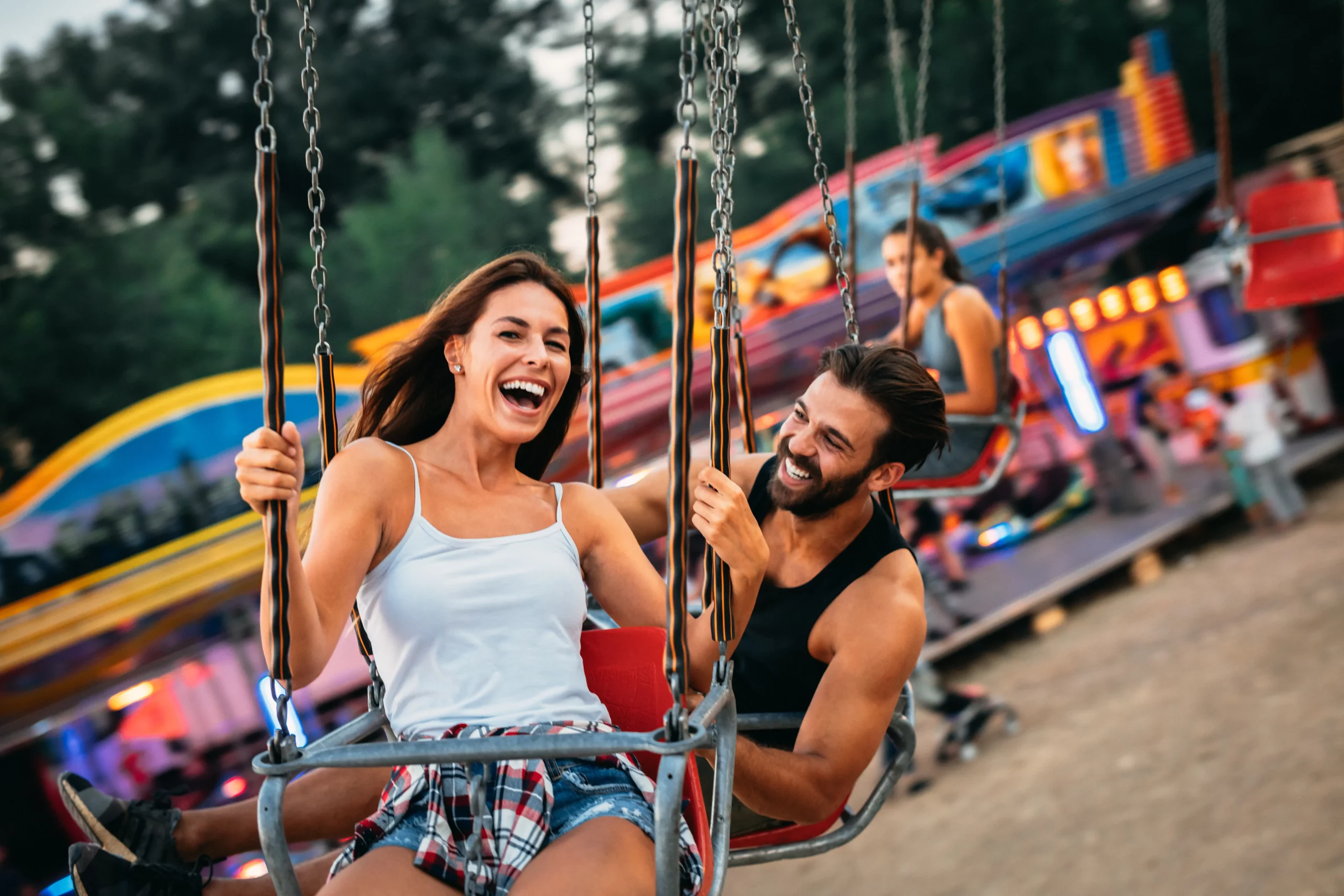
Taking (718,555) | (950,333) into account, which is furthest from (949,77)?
(718,555)

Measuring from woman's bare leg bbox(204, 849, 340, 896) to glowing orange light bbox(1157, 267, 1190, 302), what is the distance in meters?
7.61

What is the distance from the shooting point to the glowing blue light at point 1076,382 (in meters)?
7.59

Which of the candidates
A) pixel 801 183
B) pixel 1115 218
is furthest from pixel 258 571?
pixel 1115 218

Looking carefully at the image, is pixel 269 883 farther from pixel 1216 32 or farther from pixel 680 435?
pixel 1216 32

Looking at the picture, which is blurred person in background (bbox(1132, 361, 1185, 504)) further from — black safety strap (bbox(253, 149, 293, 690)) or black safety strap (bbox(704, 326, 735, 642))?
black safety strap (bbox(253, 149, 293, 690))

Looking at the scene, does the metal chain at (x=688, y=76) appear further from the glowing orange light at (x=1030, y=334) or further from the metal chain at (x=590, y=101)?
the glowing orange light at (x=1030, y=334)

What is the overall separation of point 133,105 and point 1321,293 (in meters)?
5.05

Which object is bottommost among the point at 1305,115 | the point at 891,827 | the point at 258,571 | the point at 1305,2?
the point at 891,827

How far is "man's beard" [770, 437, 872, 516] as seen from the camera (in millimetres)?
1717

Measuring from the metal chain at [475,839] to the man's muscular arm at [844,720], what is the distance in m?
0.49

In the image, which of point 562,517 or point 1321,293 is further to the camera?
point 1321,293

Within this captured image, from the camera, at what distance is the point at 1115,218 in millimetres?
7668

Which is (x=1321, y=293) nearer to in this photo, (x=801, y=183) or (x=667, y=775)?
(x=801, y=183)

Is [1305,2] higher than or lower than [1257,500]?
higher
